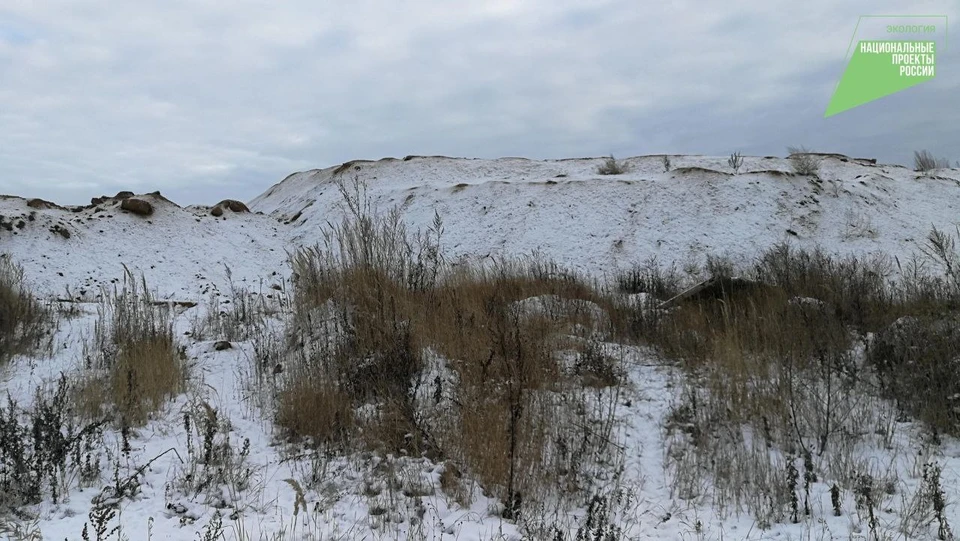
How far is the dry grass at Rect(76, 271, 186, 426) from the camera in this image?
500 centimetres

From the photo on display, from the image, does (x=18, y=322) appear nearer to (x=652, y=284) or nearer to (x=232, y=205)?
(x=652, y=284)

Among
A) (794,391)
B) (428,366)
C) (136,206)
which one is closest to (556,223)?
(428,366)

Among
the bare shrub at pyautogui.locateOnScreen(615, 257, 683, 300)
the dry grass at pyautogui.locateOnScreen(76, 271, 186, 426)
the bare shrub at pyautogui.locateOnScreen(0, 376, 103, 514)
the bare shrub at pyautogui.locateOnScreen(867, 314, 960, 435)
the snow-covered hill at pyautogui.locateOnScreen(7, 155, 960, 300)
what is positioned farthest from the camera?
the snow-covered hill at pyautogui.locateOnScreen(7, 155, 960, 300)

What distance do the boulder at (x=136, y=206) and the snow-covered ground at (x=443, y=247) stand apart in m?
0.43

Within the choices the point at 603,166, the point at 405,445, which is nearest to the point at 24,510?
the point at 405,445

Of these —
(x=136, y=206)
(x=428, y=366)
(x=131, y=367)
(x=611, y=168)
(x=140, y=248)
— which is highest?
(x=611, y=168)

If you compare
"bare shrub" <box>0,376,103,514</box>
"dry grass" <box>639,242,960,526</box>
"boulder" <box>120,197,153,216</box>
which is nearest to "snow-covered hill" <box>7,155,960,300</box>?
"boulder" <box>120,197,153,216</box>

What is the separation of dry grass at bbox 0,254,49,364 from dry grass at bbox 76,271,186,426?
581mm

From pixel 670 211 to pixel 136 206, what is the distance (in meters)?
14.9

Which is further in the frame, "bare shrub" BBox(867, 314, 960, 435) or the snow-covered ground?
"bare shrub" BBox(867, 314, 960, 435)

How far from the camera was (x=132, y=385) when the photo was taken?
201 inches

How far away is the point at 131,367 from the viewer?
546 cm

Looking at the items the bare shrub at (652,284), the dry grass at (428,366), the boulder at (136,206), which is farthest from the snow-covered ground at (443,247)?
the bare shrub at (652,284)

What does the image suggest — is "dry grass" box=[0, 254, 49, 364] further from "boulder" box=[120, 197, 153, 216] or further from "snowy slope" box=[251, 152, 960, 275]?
"boulder" box=[120, 197, 153, 216]
